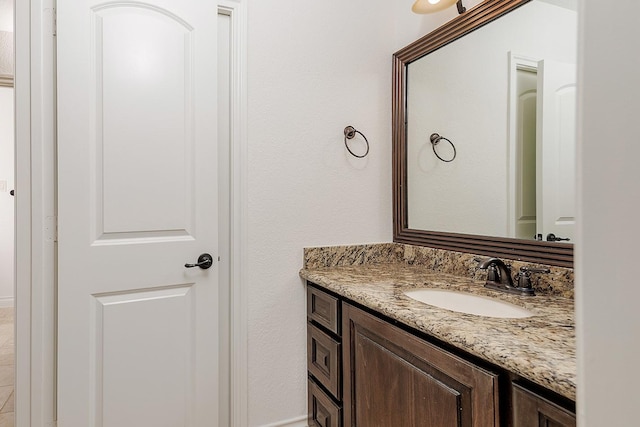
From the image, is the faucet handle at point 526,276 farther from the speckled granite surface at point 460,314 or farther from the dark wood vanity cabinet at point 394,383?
the dark wood vanity cabinet at point 394,383

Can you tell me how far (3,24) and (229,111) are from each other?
2.33 m

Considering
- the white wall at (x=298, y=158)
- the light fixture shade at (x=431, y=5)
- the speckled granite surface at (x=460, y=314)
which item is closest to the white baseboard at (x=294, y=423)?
the white wall at (x=298, y=158)

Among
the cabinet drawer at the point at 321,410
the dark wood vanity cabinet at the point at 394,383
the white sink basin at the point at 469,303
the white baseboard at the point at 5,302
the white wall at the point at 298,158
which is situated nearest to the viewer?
the dark wood vanity cabinet at the point at 394,383

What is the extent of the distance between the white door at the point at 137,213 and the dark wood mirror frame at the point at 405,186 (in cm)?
94

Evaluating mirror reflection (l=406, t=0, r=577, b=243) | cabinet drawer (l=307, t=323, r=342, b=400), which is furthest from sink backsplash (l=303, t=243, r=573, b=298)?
cabinet drawer (l=307, t=323, r=342, b=400)

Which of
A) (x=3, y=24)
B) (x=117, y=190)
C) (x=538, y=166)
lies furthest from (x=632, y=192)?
(x=3, y=24)

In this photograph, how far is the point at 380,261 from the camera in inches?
79.9

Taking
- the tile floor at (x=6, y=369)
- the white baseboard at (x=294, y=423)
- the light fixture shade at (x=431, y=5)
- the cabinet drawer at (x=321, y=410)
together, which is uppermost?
the light fixture shade at (x=431, y=5)

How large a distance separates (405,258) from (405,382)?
906 mm

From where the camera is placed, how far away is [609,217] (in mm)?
377

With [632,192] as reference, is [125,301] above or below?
below

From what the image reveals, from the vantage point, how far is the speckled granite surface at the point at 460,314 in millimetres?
764

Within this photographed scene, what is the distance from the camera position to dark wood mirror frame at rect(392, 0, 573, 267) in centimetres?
137

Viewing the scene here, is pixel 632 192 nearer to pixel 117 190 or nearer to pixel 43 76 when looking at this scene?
pixel 117 190
